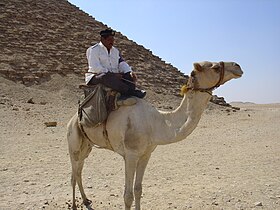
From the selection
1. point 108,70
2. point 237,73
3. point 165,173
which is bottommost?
point 165,173

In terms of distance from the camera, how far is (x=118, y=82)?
4324 mm

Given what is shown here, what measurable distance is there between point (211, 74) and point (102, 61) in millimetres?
1226

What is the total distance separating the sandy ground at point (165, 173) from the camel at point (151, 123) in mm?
919

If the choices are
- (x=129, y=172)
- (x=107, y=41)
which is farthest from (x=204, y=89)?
(x=107, y=41)

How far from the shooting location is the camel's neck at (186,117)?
3.90 m

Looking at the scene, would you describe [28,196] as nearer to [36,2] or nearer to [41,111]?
[41,111]

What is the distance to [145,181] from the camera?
20.4 feet

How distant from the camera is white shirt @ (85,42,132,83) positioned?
4426mm

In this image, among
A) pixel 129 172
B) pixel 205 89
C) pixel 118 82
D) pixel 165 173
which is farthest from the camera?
pixel 165 173

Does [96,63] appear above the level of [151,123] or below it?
above

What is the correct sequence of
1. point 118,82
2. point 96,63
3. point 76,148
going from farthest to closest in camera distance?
point 76,148 < point 96,63 < point 118,82

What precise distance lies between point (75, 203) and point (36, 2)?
39915 millimetres

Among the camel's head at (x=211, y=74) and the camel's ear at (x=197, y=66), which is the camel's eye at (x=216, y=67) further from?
the camel's ear at (x=197, y=66)

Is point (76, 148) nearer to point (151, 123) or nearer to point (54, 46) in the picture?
point (151, 123)
